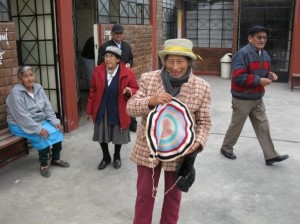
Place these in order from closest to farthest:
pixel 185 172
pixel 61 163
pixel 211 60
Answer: pixel 185 172 < pixel 61 163 < pixel 211 60

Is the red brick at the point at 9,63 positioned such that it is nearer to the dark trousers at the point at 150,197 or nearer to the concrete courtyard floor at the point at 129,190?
the concrete courtyard floor at the point at 129,190

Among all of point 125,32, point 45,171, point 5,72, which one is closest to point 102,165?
point 45,171

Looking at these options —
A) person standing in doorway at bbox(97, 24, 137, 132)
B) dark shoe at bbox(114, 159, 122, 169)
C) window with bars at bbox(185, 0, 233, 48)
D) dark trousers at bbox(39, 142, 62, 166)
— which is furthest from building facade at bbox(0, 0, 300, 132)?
dark shoe at bbox(114, 159, 122, 169)

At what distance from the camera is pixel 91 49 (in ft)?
24.7

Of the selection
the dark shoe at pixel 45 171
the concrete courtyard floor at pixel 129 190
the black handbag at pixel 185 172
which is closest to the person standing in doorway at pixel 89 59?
the concrete courtyard floor at pixel 129 190

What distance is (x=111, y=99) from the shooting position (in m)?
4.06

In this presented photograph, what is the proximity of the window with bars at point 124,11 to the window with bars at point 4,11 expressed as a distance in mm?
2402

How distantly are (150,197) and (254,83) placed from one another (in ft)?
7.26

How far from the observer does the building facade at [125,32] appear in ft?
17.2

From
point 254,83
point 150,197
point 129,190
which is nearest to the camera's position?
point 150,197

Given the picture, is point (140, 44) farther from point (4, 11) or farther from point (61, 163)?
point (61, 163)

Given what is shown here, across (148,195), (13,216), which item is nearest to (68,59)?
(13,216)

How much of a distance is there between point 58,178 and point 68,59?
211cm

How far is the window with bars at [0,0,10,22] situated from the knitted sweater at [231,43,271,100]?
2833 millimetres
